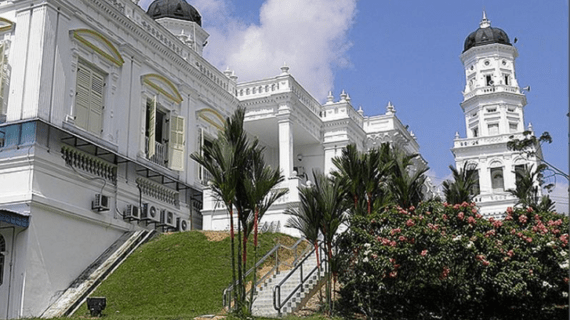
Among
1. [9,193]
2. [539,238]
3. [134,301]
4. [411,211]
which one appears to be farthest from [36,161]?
[539,238]

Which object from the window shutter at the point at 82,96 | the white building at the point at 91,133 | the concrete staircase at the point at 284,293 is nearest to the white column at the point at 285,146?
the white building at the point at 91,133

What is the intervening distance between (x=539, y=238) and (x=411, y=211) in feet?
9.42

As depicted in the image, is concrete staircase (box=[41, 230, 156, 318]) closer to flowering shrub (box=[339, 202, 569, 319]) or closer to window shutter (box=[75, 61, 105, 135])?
window shutter (box=[75, 61, 105, 135])

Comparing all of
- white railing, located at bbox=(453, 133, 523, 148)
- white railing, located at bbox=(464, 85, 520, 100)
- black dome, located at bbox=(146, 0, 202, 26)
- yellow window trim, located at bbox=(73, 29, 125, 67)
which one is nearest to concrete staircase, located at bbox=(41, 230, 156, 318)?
yellow window trim, located at bbox=(73, 29, 125, 67)

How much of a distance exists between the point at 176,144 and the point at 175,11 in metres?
11.3

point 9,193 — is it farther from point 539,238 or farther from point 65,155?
point 539,238

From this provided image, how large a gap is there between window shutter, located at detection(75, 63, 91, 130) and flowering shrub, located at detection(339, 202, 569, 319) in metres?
9.93

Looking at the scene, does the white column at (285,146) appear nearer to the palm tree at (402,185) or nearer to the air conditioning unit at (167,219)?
the air conditioning unit at (167,219)

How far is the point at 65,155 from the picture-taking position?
2122 cm

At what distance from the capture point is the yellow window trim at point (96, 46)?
74.3ft

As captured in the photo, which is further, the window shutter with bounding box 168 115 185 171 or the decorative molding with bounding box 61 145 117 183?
the window shutter with bounding box 168 115 185 171

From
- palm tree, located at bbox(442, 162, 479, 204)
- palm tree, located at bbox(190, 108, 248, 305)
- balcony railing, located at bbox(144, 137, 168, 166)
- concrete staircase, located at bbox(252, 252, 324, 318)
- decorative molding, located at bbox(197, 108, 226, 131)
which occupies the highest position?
decorative molding, located at bbox(197, 108, 226, 131)

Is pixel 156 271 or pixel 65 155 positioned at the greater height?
pixel 65 155

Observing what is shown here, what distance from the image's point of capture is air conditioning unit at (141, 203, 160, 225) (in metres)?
24.2
